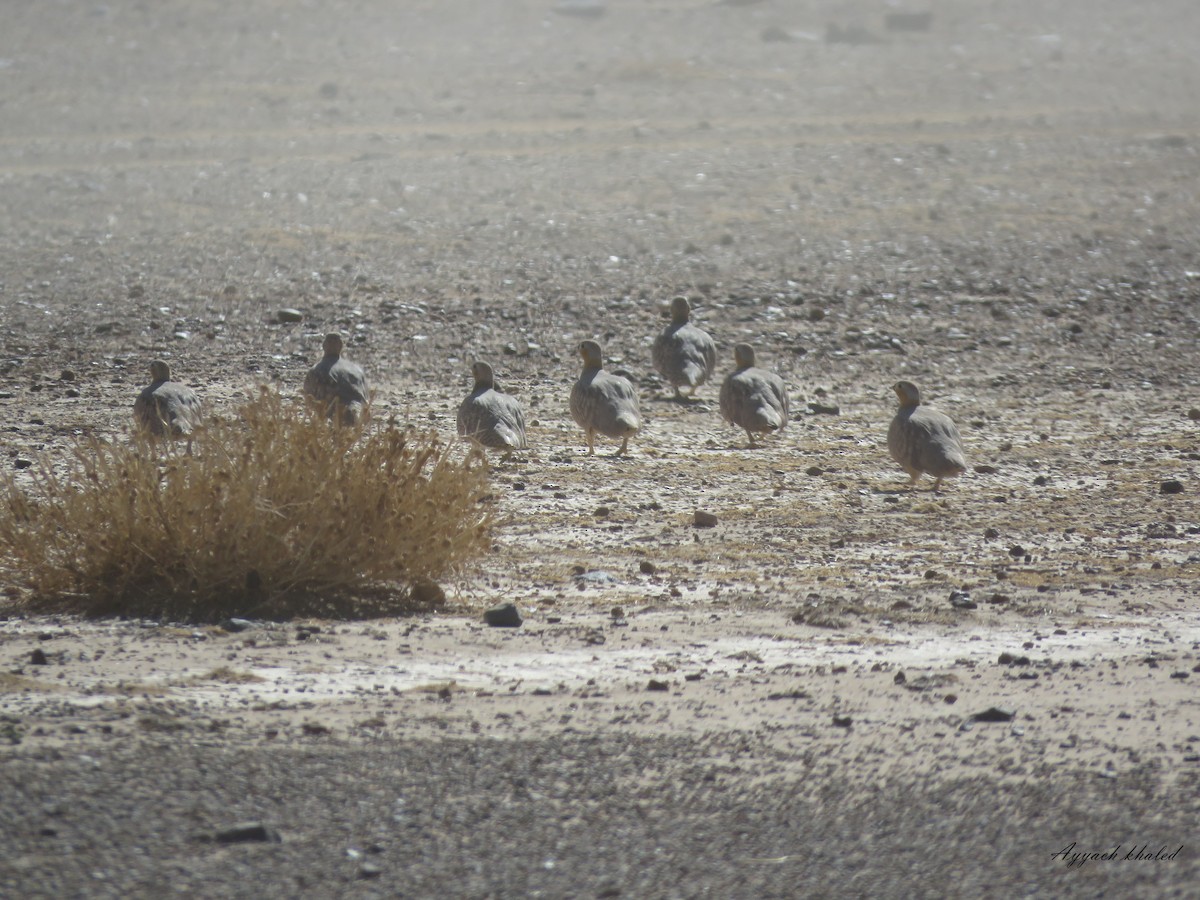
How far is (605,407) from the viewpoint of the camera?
33.0 feet

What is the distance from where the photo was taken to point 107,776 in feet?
15.6

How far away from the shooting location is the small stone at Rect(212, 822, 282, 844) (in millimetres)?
4477

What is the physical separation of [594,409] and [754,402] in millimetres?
1024

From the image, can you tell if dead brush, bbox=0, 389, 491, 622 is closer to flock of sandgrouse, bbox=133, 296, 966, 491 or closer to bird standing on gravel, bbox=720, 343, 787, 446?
flock of sandgrouse, bbox=133, 296, 966, 491

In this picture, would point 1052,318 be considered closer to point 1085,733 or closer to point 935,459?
point 935,459

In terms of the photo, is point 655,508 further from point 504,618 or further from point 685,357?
point 685,357

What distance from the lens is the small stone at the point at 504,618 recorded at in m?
6.56

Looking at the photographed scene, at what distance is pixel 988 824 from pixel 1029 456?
5.97m

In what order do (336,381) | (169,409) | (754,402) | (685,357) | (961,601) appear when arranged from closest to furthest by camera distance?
(961,601)
(169,409)
(336,381)
(754,402)
(685,357)

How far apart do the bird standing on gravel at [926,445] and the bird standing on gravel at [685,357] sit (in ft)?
7.89

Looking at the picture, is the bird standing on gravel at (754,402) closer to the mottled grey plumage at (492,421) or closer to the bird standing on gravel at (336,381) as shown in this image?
the mottled grey plumage at (492,421)

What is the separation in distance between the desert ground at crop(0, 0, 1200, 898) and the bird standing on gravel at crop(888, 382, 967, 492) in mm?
184

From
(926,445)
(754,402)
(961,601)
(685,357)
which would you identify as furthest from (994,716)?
(685,357)

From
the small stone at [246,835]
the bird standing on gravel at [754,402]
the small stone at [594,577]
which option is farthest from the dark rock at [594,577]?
the bird standing on gravel at [754,402]
